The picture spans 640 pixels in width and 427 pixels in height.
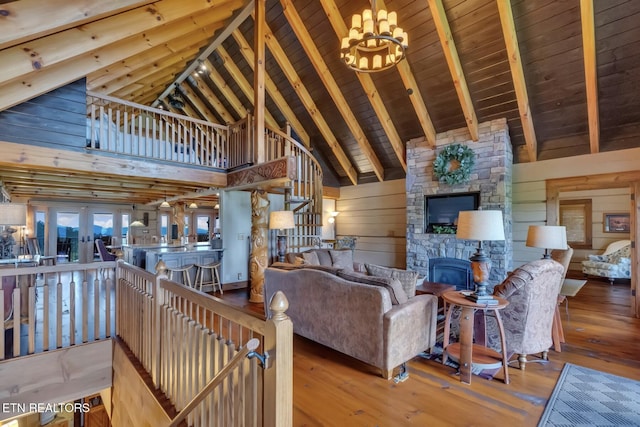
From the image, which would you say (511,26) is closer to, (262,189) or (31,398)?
(262,189)

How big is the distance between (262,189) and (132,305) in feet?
9.64

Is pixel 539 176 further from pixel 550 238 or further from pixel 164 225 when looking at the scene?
pixel 164 225

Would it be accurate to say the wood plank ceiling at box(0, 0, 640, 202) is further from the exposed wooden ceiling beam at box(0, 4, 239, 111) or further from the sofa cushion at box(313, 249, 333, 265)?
the sofa cushion at box(313, 249, 333, 265)

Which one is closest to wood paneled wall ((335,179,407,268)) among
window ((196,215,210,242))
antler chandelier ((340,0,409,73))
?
antler chandelier ((340,0,409,73))

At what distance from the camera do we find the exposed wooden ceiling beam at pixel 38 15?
7.58ft

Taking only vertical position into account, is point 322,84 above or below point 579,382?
above

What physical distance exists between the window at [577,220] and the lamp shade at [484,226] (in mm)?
7910

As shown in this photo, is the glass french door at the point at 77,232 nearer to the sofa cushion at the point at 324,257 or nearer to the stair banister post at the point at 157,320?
the sofa cushion at the point at 324,257

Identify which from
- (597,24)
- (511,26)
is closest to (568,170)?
(597,24)

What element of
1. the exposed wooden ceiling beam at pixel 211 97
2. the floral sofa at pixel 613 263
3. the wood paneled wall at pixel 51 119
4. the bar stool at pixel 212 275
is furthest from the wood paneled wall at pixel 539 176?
the wood paneled wall at pixel 51 119

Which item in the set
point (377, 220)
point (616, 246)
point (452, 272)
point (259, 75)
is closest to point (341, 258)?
point (452, 272)

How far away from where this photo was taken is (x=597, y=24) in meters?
4.00

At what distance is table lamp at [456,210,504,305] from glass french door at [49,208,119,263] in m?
10.5

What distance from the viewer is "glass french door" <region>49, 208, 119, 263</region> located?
906 centimetres
